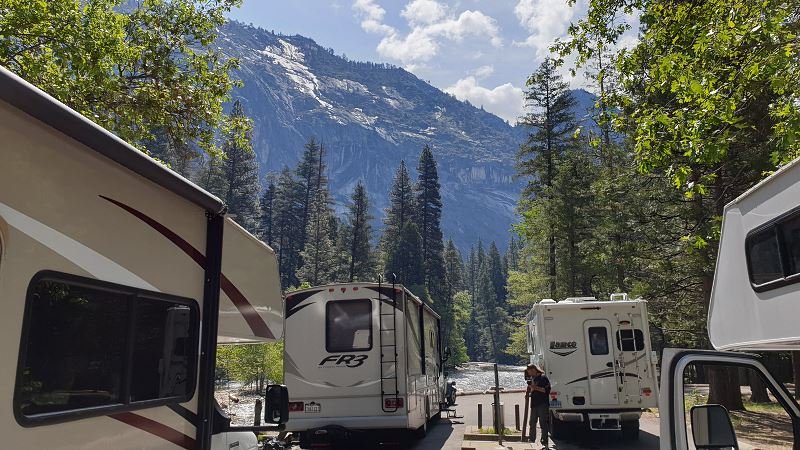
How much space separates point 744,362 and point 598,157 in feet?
101

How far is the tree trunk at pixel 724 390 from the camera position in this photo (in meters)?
14.3

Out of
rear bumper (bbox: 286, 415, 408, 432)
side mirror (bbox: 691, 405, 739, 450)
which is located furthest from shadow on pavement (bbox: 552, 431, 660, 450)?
side mirror (bbox: 691, 405, 739, 450)

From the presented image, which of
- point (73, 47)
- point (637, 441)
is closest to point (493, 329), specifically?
point (637, 441)

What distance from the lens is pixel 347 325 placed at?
10.7 m

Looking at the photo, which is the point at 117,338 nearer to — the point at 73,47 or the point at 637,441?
the point at 73,47

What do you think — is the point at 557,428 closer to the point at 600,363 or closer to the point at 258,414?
the point at 600,363

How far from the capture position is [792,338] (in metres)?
3.40

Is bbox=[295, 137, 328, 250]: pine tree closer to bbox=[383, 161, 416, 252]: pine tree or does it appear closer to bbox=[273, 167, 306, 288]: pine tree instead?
bbox=[273, 167, 306, 288]: pine tree

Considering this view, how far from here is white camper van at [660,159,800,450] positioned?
124 inches

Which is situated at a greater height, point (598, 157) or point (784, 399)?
point (598, 157)

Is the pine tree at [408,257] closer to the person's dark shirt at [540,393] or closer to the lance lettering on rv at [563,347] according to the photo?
the lance lettering on rv at [563,347]

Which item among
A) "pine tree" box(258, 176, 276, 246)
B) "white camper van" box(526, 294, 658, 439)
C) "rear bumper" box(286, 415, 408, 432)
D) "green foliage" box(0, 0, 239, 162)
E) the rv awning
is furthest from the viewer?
"pine tree" box(258, 176, 276, 246)

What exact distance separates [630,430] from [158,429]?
12556 mm

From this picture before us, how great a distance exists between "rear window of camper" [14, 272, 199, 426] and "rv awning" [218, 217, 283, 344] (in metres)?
0.55
